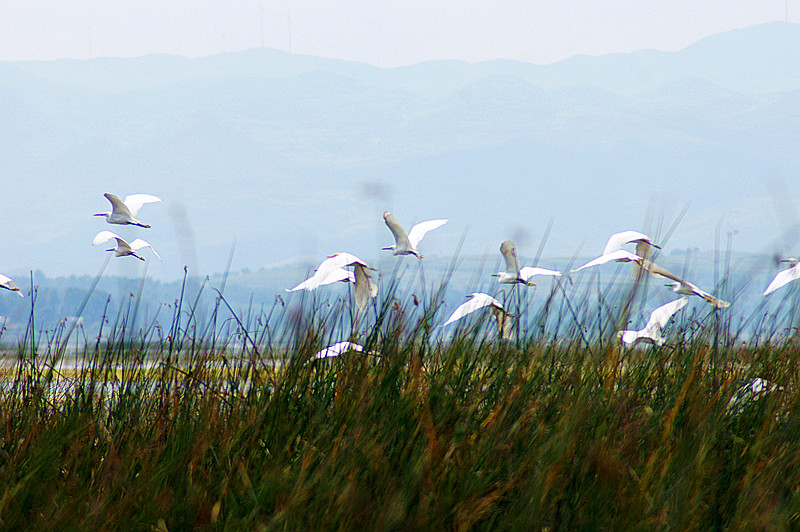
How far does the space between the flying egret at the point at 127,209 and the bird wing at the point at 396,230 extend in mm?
2087

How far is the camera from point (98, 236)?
491cm

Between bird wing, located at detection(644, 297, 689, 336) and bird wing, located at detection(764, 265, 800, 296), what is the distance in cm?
51

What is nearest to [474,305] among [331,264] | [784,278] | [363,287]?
[363,287]

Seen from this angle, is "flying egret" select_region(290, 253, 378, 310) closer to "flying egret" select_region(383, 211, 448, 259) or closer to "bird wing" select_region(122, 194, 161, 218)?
"flying egret" select_region(383, 211, 448, 259)

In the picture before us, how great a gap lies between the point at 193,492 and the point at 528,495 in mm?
999

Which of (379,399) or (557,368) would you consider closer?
(379,399)

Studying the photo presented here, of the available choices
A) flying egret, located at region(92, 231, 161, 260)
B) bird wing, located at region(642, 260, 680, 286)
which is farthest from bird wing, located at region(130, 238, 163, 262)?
bird wing, located at region(642, 260, 680, 286)

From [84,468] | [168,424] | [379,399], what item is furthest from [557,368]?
[84,468]

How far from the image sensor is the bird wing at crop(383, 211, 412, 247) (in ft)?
12.8

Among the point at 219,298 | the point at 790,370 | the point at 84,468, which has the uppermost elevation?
the point at 219,298

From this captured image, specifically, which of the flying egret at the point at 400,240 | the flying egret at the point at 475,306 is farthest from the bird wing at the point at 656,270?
the flying egret at the point at 400,240

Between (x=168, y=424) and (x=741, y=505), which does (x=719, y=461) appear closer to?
(x=741, y=505)

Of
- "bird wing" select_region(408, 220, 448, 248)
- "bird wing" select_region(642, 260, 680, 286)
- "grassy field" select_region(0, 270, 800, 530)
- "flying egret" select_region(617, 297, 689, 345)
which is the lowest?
"grassy field" select_region(0, 270, 800, 530)

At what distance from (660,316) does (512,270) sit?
0.71 metres
